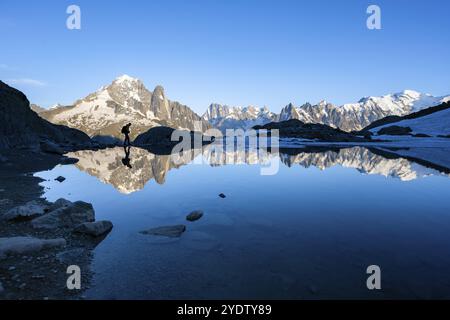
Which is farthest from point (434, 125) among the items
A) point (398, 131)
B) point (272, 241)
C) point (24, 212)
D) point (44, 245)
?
point (44, 245)

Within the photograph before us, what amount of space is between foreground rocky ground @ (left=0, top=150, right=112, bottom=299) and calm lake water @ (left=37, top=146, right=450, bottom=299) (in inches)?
23.5

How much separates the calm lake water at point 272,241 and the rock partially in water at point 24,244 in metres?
1.57

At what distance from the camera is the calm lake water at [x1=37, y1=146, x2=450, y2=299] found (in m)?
7.61

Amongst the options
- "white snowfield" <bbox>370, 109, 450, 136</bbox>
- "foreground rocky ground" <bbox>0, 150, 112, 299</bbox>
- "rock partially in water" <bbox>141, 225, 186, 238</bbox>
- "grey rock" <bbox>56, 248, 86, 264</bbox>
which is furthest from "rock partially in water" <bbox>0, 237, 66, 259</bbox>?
"white snowfield" <bbox>370, 109, 450, 136</bbox>

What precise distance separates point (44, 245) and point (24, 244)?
0.54m

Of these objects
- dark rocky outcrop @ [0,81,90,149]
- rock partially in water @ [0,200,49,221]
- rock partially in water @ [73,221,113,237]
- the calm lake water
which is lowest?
the calm lake water

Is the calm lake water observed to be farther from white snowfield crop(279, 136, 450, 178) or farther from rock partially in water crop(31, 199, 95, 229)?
white snowfield crop(279, 136, 450, 178)

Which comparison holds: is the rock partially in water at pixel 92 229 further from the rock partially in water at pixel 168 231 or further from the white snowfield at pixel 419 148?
the white snowfield at pixel 419 148

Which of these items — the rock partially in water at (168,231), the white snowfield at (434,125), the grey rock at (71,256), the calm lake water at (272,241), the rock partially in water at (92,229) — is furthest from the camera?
the white snowfield at (434,125)

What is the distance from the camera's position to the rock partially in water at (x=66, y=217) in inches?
455

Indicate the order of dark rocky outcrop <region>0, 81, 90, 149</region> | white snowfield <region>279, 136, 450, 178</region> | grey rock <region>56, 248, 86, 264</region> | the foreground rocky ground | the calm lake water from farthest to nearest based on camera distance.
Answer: dark rocky outcrop <region>0, 81, 90, 149</region>
white snowfield <region>279, 136, 450, 178</region>
grey rock <region>56, 248, 86, 264</region>
the calm lake water
the foreground rocky ground

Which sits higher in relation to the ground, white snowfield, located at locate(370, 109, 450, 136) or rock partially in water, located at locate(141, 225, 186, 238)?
white snowfield, located at locate(370, 109, 450, 136)

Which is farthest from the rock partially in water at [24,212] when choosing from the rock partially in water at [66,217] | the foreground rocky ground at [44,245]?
the rock partially in water at [66,217]
